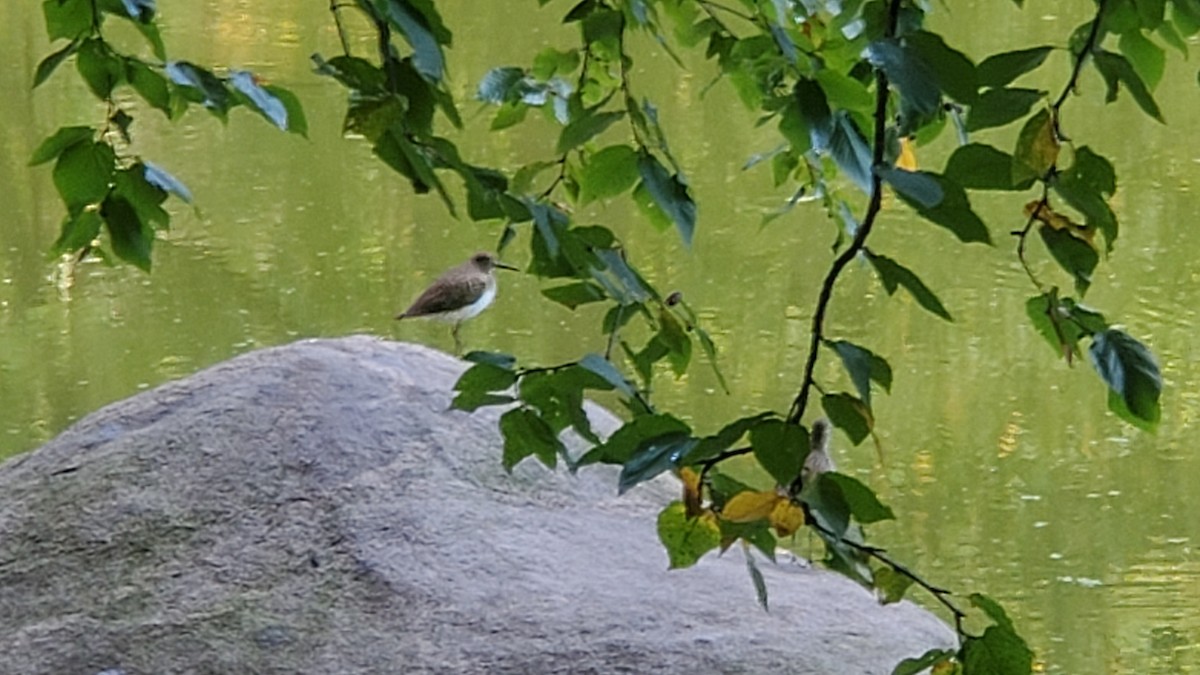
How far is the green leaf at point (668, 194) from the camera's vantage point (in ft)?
3.22

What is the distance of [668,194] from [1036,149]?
0.26m

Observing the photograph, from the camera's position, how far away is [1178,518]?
13.9 ft

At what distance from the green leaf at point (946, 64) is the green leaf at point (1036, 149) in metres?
0.05

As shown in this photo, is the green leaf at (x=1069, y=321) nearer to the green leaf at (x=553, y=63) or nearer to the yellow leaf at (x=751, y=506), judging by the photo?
the yellow leaf at (x=751, y=506)

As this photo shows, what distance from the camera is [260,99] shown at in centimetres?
106

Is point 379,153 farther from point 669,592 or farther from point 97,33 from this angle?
point 669,592

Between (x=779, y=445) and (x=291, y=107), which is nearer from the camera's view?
(x=779, y=445)

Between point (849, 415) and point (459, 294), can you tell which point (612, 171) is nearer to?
point (849, 415)

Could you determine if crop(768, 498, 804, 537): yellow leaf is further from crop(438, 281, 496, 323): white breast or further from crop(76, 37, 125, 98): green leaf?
crop(438, 281, 496, 323): white breast

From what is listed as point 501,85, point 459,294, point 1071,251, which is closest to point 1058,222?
point 1071,251

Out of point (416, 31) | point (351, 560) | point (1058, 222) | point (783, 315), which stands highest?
point (416, 31)

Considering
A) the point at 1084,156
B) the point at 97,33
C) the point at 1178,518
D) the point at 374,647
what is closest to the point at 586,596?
the point at 374,647

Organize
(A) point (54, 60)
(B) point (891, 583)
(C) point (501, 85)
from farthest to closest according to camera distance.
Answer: (C) point (501, 85)
(A) point (54, 60)
(B) point (891, 583)

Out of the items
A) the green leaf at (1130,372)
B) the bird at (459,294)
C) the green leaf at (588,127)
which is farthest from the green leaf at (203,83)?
the bird at (459,294)
